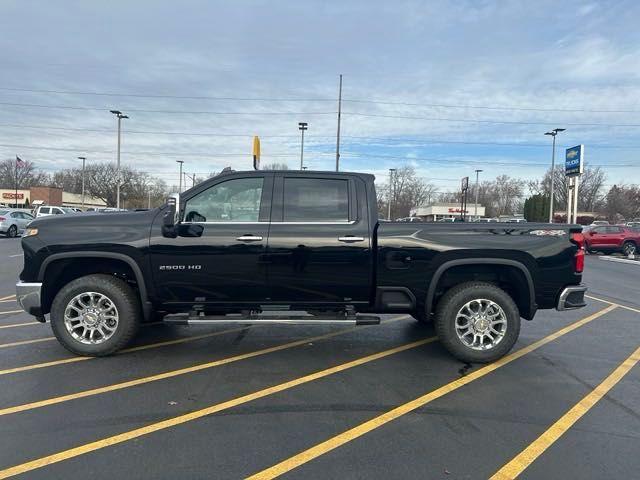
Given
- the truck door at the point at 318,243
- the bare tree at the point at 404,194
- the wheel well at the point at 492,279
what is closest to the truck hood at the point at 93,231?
the truck door at the point at 318,243

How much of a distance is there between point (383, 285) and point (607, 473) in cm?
264

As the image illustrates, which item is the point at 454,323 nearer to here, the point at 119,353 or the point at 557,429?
the point at 557,429

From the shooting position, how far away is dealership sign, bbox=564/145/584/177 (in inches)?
1297

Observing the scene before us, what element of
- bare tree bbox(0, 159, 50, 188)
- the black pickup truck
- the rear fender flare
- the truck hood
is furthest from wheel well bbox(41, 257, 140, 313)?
bare tree bbox(0, 159, 50, 188)

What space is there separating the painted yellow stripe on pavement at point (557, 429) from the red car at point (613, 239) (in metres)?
22.2

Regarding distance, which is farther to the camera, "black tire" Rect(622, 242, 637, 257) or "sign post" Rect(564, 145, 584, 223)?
"sign post" Rect(564, 145, 584, 223)

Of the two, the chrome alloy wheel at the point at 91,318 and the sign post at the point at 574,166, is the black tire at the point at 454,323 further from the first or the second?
the sign post at the point at 574,166

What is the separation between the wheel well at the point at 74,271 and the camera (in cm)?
521

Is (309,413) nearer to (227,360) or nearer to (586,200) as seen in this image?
(227,360)

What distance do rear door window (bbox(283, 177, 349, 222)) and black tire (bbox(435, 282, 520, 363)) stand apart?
1.48m

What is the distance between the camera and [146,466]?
3111mm

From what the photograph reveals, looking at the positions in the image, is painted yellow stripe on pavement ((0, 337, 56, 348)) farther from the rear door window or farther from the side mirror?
the rear door window

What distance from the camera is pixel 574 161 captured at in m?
33.8

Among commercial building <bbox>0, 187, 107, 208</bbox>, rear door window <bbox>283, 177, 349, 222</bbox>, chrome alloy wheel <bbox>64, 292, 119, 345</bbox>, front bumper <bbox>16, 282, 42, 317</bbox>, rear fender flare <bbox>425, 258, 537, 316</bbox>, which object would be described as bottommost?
chrome alloy wheel <bbox>64, 292, 119, 345</bbox>
